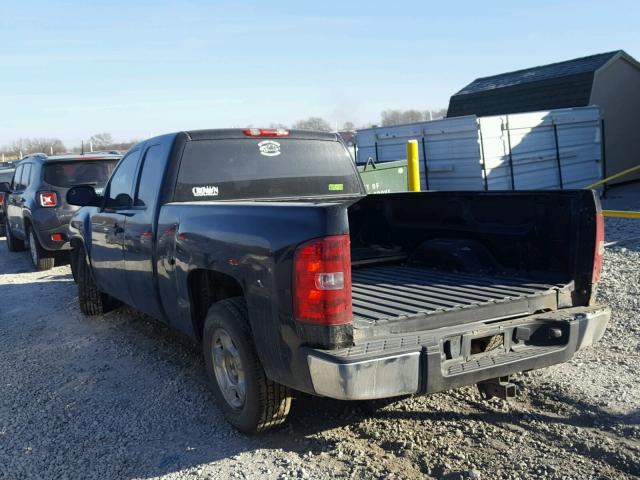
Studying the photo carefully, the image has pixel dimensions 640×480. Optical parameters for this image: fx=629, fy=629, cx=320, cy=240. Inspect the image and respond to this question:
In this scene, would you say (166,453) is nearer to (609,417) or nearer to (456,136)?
(609,417)

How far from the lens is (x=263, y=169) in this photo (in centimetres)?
497

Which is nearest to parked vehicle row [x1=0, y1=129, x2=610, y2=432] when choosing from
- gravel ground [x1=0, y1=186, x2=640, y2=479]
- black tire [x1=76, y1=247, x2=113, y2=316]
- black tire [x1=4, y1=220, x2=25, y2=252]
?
gravel ground [x1=0, y1=186, x2=640, y2=479]

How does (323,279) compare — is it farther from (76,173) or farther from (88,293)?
(76,173)

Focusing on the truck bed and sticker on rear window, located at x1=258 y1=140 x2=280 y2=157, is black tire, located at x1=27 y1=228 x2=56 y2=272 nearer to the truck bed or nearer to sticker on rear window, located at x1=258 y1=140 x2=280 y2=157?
sticker on rear window, located at x1=258 y1=140 x2=280 y2=157

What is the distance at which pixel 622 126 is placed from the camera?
1881 cm

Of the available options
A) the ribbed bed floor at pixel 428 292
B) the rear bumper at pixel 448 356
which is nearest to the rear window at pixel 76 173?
the ribbed bed floor at pixel 428 292

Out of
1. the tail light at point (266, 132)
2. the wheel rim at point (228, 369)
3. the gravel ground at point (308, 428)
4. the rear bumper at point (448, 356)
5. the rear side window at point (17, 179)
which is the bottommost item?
the gravel ground at point (308, 428)

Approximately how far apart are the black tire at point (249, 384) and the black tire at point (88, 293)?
11.3ft

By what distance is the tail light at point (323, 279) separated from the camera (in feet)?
10.2

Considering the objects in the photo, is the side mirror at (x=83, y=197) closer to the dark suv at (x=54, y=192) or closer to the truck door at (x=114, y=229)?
the truck door at (x=114, y=229)

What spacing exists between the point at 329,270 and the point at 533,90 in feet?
59.7

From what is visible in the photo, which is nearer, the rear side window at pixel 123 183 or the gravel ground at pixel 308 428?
the gravel ground at pixel 308 428

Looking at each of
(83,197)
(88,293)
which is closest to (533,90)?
(88,293)

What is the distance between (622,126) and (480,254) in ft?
54.5
